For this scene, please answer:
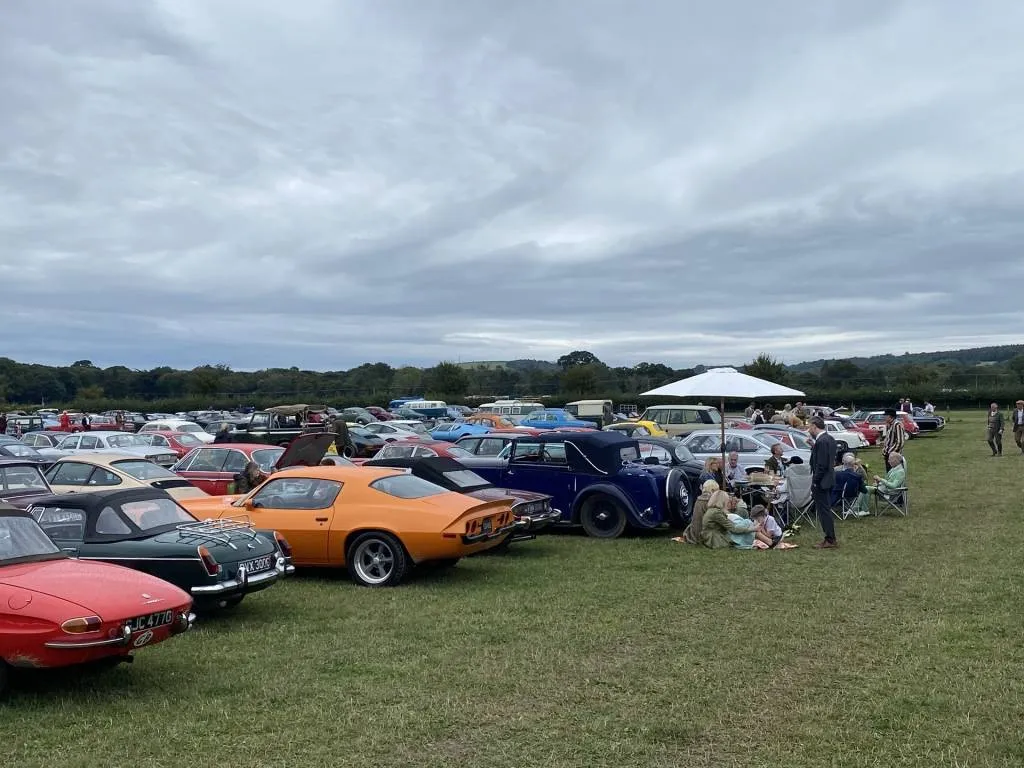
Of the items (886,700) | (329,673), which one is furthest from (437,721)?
(886,700)

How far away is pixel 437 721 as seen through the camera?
5715mm

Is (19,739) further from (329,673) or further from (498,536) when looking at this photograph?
(498,536)

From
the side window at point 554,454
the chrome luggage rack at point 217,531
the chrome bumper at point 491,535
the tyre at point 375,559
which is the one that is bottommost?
the tyre at point 375,559

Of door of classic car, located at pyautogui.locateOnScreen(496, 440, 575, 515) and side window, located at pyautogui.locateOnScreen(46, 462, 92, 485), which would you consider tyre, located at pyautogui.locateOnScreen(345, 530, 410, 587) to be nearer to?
door of classic car, located at pyautogui.locateOnScreen(496, 440, 575, 515)

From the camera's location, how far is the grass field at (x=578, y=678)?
207 inches

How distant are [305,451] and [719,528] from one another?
301 inches

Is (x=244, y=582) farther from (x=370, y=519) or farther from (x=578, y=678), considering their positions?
(x=578, y=678)

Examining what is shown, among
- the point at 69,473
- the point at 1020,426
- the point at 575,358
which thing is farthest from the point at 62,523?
the point at 575,358

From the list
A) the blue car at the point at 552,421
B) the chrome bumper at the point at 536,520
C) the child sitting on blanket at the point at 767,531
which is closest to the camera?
the chrome bumper at the point at 536,520

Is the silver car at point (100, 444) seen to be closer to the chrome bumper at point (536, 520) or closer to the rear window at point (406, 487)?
the chrome bumper at point (536, 520)

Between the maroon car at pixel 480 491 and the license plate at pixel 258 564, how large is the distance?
342cm

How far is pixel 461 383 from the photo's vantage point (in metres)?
83.5

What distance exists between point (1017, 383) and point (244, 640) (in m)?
69.8

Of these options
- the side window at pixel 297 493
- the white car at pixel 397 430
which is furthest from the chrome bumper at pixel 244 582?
the white car at pixel 397 430
